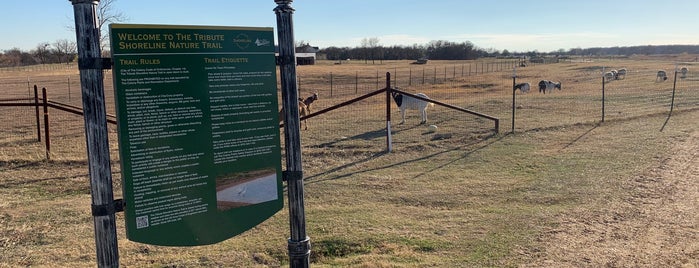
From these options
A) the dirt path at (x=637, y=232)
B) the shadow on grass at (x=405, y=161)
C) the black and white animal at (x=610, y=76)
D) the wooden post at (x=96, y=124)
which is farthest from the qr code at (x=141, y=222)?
the black and white animal at (x=610, y=76)

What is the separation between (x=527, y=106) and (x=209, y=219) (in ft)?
57.2

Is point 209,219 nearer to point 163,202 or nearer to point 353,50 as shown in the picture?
point 163,202

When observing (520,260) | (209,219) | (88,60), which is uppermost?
(88,60)

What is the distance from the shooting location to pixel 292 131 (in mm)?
3711

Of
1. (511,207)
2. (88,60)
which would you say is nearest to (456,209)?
(511,207)

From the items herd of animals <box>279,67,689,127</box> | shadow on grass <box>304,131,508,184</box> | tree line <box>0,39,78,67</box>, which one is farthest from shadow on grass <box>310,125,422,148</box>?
tree line <box>0,39,78,67</box>

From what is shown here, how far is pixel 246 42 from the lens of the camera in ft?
11.5

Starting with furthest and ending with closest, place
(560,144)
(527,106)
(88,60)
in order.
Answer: (527,106)
(560,144)
(88,60)

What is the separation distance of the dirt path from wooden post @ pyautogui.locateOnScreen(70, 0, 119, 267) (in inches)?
140

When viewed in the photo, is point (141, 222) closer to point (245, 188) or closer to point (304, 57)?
point (245, 188)

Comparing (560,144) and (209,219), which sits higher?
(209,219)

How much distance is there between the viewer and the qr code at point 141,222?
318cm

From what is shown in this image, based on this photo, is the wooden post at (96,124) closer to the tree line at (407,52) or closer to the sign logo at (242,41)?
the sign logo at (242,41)

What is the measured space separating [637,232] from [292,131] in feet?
13.4
